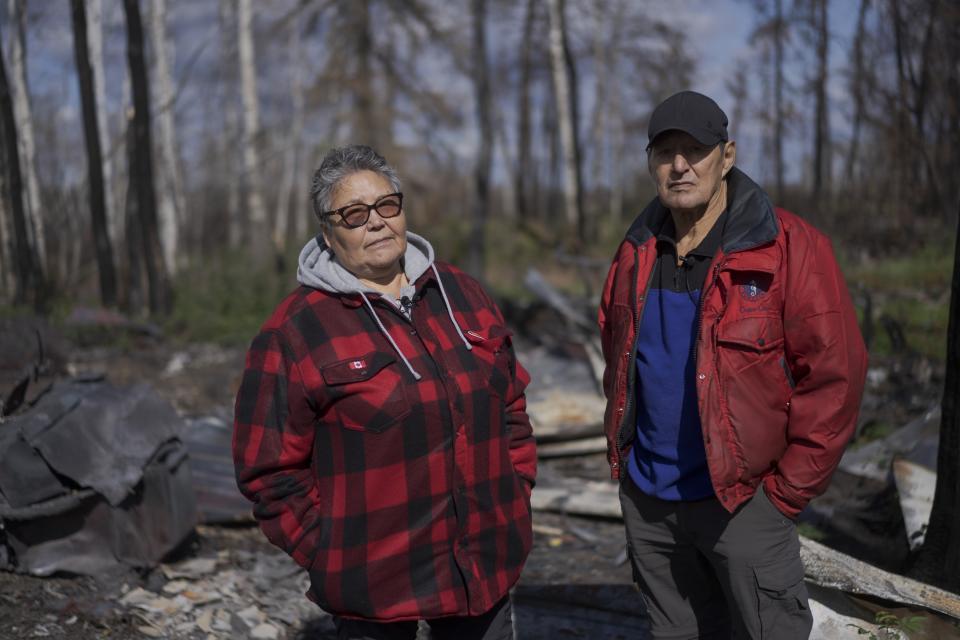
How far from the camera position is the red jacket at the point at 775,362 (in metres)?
2.21

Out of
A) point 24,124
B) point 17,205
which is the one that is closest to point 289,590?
point 17,205

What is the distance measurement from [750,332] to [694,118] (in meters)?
0.61

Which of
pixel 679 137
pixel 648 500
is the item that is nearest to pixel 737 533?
pixel 648 500

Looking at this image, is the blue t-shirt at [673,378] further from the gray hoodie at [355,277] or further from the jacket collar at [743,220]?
the gray hoodie at [355,277]

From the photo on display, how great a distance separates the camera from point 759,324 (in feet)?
7.30

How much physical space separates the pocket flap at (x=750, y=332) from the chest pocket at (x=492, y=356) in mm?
632

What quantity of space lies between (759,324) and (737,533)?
0.61m

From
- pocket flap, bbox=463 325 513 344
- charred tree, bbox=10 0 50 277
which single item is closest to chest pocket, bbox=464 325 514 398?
pocket flap, bbox=463 325 513 344

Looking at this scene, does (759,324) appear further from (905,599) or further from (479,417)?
(905,599)

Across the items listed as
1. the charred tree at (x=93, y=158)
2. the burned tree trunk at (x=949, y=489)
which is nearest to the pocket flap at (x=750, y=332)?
the burned tree trunk at (x=949, y=489)

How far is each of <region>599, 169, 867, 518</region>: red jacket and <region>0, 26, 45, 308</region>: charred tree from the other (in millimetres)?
9682

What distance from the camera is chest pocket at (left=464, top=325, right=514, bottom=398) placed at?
2393 millimetres

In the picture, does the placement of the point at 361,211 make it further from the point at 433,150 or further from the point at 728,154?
the point at 433,150

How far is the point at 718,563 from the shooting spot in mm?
2398
